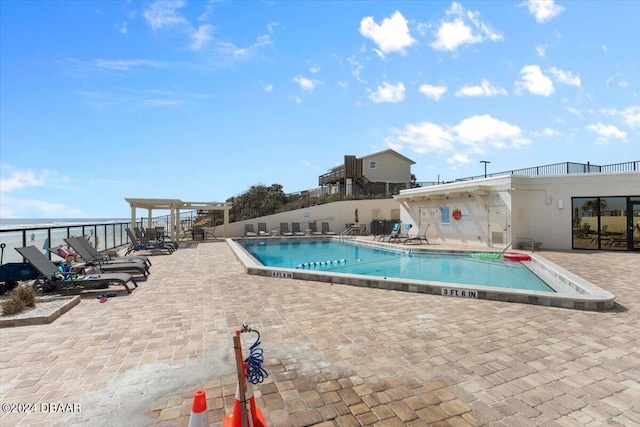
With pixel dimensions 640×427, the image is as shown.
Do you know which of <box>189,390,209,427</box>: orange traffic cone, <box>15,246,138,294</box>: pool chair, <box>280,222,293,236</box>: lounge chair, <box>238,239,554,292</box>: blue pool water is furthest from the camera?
<box>280,222,293,236</box>: lounge chair

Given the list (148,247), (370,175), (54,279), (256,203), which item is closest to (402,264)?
(54,279)

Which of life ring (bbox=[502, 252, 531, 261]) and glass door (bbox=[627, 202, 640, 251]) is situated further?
glass door (bbox=[627, 202, 640, 251])

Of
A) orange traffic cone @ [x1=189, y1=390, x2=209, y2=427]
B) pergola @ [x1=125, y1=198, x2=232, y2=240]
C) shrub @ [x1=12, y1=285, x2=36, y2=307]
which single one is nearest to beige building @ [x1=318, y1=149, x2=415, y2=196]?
pergola @ [x1=125, y1=198, x2=232, y2=240]

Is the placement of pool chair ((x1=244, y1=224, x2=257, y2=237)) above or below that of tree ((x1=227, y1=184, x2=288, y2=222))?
below

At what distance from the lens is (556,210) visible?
12.9m

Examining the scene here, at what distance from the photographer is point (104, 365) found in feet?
10.5

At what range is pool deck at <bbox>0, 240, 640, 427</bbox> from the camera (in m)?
2.43

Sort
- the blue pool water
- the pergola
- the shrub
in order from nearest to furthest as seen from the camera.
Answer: the shrub → the blue pool water → the pergola

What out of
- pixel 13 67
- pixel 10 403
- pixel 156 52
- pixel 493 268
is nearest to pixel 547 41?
pixel 493 268

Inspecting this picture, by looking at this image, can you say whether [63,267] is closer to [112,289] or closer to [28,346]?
[112,289]

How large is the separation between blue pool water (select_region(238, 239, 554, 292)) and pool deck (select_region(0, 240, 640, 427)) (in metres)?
→ 2.91

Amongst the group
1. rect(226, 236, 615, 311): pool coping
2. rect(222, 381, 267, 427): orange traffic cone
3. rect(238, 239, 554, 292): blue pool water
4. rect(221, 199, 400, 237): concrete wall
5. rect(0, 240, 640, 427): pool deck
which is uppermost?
rect(221, 199, 400, 237): concrete wall

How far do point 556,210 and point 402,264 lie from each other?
23.5 ft

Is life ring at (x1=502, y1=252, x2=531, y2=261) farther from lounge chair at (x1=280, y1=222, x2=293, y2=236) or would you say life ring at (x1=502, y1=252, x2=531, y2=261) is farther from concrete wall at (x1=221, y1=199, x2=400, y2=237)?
lounge chair at (x1=280, y1=222, x2=293, y2=236)
